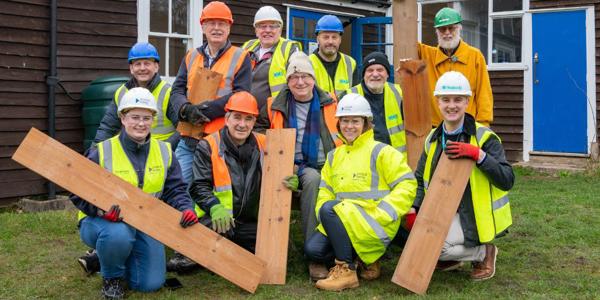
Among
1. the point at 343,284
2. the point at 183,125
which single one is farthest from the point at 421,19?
the point at 343,284

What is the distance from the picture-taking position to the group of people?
442 centimetres

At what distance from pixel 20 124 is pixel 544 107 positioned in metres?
8.23

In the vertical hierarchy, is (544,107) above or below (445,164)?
above

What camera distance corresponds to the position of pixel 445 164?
4.50 meters

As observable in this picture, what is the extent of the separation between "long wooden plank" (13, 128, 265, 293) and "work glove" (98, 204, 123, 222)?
0.03 m

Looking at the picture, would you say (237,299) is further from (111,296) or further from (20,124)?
(20,124)

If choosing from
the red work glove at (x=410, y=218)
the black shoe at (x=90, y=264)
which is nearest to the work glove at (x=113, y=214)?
the black shoe at (x=90, y=264)

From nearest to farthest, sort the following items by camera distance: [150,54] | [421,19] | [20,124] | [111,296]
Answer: [111,296] < [150,54] < [20,124] < [421,19]

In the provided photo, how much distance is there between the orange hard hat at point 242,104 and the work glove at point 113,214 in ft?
3.60

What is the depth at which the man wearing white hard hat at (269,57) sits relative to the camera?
5703 mm

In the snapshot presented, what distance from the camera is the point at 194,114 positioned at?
5195mm

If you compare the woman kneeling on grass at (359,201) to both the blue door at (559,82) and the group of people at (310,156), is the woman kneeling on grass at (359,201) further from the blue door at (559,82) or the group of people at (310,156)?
the blue door at (559,82)

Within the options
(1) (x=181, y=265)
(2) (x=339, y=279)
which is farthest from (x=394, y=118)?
(1) (x=181, y=265)

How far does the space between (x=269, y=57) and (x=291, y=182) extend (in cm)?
141
